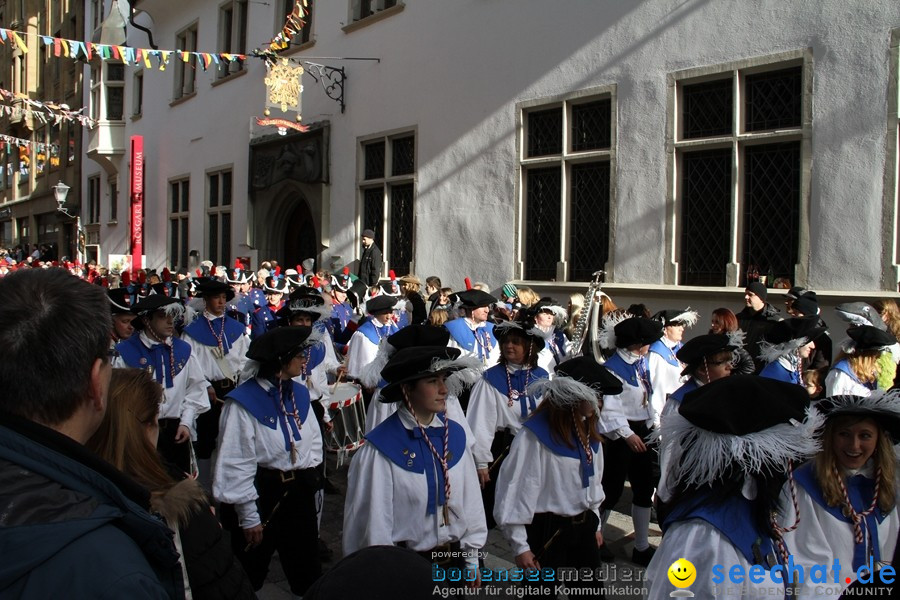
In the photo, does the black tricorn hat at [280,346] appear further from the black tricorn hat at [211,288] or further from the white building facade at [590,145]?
the white building facade at [590,145]

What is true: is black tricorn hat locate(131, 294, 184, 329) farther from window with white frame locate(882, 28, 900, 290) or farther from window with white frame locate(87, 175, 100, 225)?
window with white frame locate(87, 175, 100, 225)

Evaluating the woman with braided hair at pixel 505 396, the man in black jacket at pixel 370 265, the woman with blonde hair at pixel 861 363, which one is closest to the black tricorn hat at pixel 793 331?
→ the woman with blonde hair at pixel 861 363

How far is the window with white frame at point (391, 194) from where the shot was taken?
1658 centimetres

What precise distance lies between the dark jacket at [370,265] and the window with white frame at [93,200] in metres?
21.7

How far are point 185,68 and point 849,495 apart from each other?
2631 centimetres

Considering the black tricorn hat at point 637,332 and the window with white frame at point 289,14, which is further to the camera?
the window with white frame at point 289,14

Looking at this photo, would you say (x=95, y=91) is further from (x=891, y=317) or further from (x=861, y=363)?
(x=861, y=363)

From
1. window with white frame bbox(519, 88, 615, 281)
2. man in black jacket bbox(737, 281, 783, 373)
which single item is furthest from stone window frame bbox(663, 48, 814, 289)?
man in black jacket bbox(737, 281, 783, 373)

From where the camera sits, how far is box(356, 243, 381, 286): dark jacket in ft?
52.2

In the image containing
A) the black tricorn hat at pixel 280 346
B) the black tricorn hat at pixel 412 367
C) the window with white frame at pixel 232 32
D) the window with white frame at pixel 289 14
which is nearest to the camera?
the black tricorn hat at pixel 412 367

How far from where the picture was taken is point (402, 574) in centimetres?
139

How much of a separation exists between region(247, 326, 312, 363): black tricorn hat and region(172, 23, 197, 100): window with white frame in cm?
2245

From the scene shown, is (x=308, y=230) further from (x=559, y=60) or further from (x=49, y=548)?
(x=49, y=548)

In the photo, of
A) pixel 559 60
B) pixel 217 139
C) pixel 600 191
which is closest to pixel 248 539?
pixel 600 191
